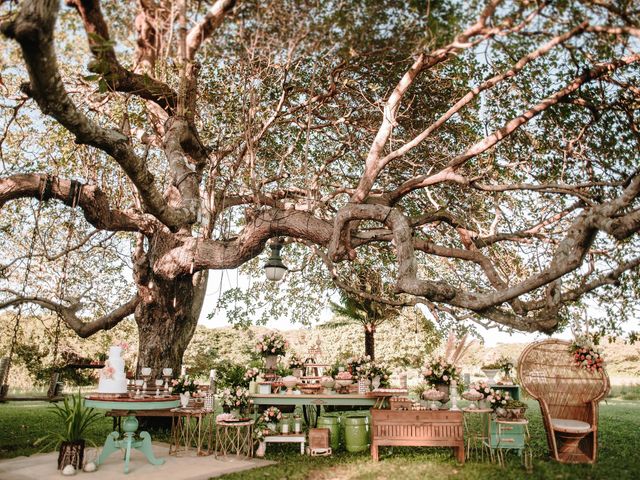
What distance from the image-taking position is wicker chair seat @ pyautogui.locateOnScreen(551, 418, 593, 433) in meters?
6.82

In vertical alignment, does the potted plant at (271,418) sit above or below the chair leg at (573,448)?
above

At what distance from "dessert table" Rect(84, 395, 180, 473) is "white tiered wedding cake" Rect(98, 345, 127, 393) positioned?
0.45 feet

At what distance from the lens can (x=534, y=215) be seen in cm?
940

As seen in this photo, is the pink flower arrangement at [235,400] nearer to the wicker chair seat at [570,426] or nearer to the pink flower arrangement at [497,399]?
the pink flower arrangement at [497,399]

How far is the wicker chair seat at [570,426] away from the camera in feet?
22.4

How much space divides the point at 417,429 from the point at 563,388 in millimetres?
2565

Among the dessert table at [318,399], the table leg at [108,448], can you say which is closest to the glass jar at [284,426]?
the dessert table at [318,399]

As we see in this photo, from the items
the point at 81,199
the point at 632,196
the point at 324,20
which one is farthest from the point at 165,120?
the point at 632,196

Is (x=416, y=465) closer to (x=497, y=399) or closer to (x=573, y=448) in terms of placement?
(x=497, y=399)

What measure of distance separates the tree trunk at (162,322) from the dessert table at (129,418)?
2271 millimetres

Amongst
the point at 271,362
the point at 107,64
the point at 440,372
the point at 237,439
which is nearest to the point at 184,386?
the point at 237,439

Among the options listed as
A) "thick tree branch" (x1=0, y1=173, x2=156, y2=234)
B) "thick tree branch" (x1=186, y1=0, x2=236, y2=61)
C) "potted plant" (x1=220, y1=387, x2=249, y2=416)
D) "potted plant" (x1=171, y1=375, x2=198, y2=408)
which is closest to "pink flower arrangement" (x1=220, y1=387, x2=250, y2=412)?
"potted plant" (x1=220, y1=387, x2=249, y2=416)

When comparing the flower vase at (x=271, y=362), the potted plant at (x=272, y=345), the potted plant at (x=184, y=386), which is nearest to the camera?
the potted plant at (x=184, y=386)

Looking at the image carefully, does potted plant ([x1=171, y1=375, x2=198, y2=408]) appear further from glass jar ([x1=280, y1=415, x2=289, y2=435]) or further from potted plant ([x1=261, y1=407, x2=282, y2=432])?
glass jar ([x1=280, y1=415, x2=289, y2=435])
